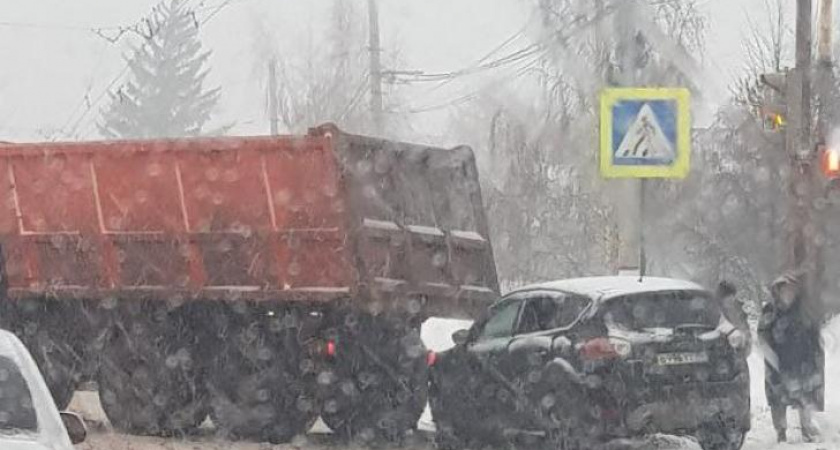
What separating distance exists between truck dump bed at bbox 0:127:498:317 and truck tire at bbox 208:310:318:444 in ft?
1.73

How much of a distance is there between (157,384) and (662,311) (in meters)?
5.00

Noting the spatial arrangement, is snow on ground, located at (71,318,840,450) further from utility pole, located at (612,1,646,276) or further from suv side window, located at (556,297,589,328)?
utility pole, located at (612,1,646,276)

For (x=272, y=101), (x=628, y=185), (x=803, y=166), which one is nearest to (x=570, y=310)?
(x=803, y=166)

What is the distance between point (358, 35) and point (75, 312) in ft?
133

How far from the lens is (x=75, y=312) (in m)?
16.0

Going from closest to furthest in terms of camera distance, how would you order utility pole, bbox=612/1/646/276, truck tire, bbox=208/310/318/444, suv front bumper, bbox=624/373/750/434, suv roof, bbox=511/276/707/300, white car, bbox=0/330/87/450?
1. white car, bbox=0/330/87/450
2. suv front bumper, bbox=624/373/750/434
3. suv roof, bbox=511/276/707/300
4. truck tire, bbox=208/310/318/444
5. utility pole, bbox=612/1/646/276

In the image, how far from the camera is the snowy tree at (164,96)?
66312 mm

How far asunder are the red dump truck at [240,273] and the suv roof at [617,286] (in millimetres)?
1768

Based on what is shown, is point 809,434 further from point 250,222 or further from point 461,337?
point 250,222

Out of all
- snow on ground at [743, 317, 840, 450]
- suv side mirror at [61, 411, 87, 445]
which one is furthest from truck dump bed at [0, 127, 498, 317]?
suv side mirror at [61, 411, 87, 445]

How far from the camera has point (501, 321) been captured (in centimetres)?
1448

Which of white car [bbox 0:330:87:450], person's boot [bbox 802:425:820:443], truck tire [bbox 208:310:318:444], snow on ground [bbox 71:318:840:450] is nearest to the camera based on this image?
white car [bbox 0:330:87:450]

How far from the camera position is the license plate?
12897 millimetres

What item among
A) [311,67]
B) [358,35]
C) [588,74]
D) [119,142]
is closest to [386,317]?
[119,142]
